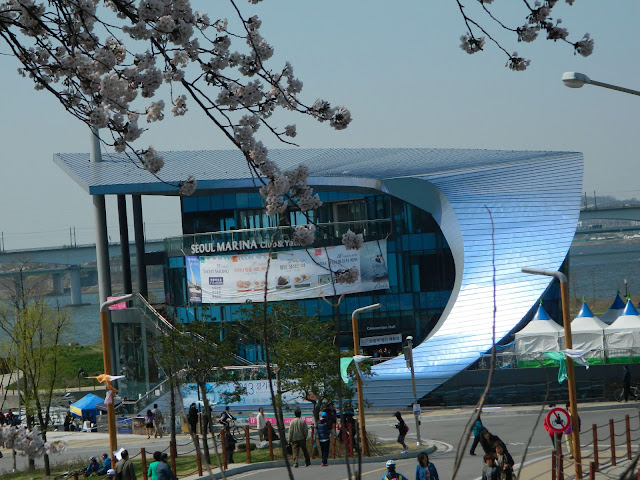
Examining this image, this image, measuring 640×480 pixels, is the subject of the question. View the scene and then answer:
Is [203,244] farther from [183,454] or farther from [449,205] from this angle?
[183,454]

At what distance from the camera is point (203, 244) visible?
1742 inches

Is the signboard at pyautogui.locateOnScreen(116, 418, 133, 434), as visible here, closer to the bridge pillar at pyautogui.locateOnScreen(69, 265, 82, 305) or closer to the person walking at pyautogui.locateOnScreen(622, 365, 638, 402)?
the person walking at pyautogui.locateOnScreen(622, 365, 638, 402)

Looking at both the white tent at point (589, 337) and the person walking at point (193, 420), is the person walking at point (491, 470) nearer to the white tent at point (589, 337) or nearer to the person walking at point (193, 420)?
the person walking at point (193, 420)

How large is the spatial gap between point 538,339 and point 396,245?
11.7 metres

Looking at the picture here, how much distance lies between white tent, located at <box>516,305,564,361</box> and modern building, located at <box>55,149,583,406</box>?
55.9 inches

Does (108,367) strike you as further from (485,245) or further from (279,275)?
(279,275)

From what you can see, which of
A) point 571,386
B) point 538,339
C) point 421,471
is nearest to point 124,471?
point 421,471

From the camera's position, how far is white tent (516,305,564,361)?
33.3 m

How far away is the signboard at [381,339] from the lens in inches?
1725

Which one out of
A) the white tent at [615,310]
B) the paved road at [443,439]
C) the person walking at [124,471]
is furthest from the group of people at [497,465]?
the white tent at [615,310]

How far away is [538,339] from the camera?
111 ft

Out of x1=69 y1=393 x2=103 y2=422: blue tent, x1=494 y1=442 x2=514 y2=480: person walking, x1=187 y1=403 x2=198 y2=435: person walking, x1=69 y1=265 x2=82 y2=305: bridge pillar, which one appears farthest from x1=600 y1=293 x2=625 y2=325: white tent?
x1=69 y1=265 x2=82 y2=305: bridge pillar

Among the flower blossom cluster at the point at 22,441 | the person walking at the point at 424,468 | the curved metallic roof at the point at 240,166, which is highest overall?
the curved metallic roof at the point at 240,166

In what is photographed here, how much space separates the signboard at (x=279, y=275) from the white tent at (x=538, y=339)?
9546mm
